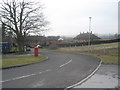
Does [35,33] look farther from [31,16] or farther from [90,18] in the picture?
[90,18]

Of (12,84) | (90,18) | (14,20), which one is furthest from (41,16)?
(12,84)

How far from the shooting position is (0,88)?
8.06m

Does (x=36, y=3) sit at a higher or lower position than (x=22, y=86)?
higher

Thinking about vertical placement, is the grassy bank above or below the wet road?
above

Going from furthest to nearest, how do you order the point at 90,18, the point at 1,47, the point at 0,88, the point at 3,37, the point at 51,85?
the point at 3,37
the point at 90,18
the point at 1,47
the point at 51,85
the point at 0,88

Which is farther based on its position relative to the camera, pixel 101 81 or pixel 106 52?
pixel 106 52

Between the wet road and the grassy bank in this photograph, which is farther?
the grassy bank

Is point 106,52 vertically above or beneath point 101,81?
above

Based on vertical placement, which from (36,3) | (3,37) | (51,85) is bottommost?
(51,85)

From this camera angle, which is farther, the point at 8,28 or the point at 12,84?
the point at 8,28

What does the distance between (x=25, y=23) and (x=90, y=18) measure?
13770 millimetres

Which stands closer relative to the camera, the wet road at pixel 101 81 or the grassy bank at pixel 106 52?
the wet road at pixel 101 81

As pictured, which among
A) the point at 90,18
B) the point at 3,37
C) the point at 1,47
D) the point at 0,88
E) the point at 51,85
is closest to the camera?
the point at 0,88

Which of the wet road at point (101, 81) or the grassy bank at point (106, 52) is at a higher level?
the grassy bank at point (106, 52)
